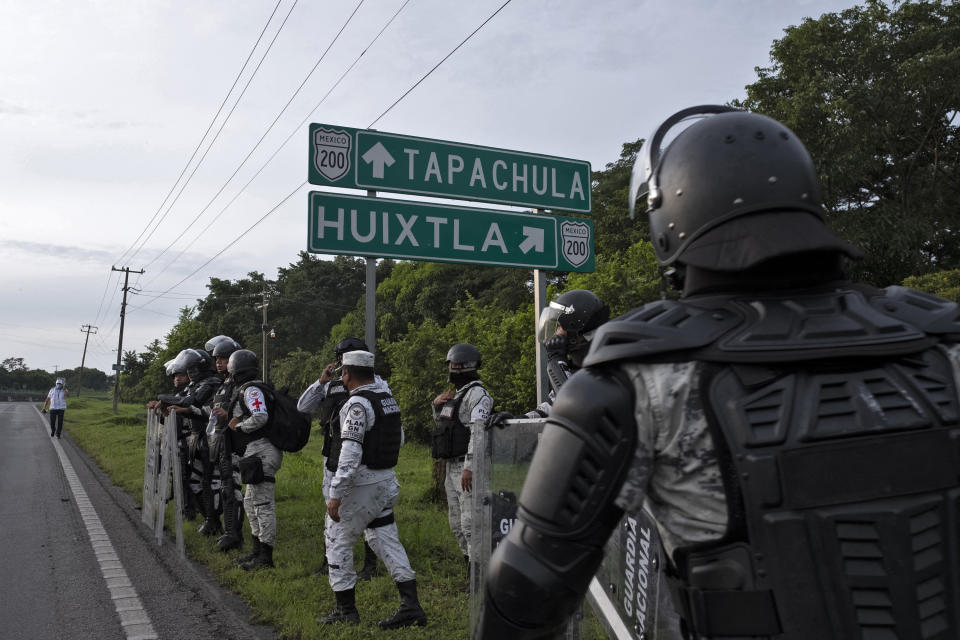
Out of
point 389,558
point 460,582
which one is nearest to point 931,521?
point 389,558

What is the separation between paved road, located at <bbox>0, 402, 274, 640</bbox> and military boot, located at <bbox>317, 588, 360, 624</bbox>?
0.43m

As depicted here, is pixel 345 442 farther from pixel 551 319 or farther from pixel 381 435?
pixel 551 319

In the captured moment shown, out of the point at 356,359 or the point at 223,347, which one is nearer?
the point at 356,359

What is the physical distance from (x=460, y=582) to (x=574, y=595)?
531 cm

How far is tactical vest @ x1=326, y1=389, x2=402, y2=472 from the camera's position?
5461mm

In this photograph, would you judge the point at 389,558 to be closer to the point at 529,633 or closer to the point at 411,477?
the point at 529,633

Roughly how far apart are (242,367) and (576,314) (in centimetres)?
411

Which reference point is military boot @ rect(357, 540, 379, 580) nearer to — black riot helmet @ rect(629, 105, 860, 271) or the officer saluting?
the officer saluting

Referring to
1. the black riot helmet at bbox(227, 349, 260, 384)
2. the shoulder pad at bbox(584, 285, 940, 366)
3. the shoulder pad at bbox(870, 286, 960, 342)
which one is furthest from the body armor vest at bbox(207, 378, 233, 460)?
the shoulder pad at bbox(870, 286, 960, 342)

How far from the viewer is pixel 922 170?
22.2 metres

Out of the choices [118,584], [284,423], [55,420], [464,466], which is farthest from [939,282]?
[55,420]

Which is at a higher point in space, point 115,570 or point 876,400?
point 876,400

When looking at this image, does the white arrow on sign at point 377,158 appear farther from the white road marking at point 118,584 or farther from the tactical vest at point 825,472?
the tactical vest at point 825,472

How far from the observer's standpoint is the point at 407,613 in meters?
5.23
